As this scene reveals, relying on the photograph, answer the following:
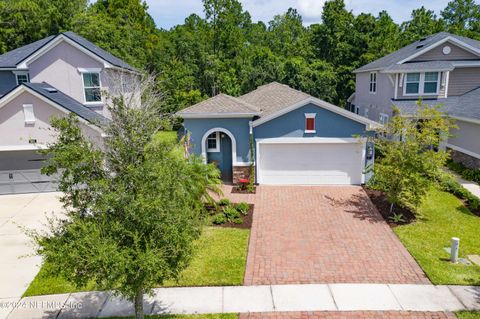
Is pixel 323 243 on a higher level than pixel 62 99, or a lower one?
lower

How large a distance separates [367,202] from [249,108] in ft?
24.9

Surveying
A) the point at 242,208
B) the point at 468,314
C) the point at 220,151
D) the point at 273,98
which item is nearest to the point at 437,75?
the point at 273,98

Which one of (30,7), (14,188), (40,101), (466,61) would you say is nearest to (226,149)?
(40,101)

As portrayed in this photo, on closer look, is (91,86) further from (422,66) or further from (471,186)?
(471,186)

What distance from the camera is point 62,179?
22.3 ft

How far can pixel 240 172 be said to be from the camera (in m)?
19.4

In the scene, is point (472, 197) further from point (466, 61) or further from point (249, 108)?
point (466, 61)

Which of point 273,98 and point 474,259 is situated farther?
point 273,98

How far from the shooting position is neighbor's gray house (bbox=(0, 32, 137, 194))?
1791 centimetres

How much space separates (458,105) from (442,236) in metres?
13.1

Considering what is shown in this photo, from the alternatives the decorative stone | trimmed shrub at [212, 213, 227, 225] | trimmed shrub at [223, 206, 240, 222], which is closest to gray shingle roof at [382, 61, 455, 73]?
the decorative stone

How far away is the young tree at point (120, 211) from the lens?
6215 millimetres

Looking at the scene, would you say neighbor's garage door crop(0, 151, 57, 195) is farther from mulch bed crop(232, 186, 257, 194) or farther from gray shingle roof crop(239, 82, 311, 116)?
gray shingle roof crop(239, 82, 311, 116)

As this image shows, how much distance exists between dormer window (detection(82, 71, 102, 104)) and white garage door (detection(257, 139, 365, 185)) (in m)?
11.5
